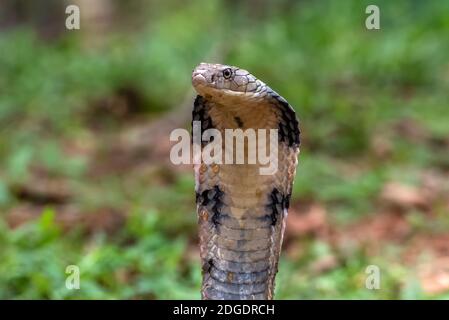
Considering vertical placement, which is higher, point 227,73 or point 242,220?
point 227,73

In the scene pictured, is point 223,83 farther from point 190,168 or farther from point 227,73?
point 190,168

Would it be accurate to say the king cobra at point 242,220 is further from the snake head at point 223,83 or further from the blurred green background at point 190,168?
the blurred green background at point 190,168

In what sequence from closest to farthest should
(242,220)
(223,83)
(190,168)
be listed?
(223,83), (242,220), (190,168)

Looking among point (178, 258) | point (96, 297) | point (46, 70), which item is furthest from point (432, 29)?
point (96, 297)

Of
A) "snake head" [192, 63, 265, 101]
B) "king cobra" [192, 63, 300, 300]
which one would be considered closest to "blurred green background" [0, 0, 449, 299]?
"king cobra" [192, 63, 300, 300]

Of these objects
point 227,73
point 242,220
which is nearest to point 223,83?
point 227,73

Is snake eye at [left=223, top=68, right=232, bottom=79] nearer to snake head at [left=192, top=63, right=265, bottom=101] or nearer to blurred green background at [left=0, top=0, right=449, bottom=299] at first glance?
snake head at [left=192, top=63, right=265, bottom=101]

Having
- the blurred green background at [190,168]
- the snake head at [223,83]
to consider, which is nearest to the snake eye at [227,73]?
the snake head at [223,83]
